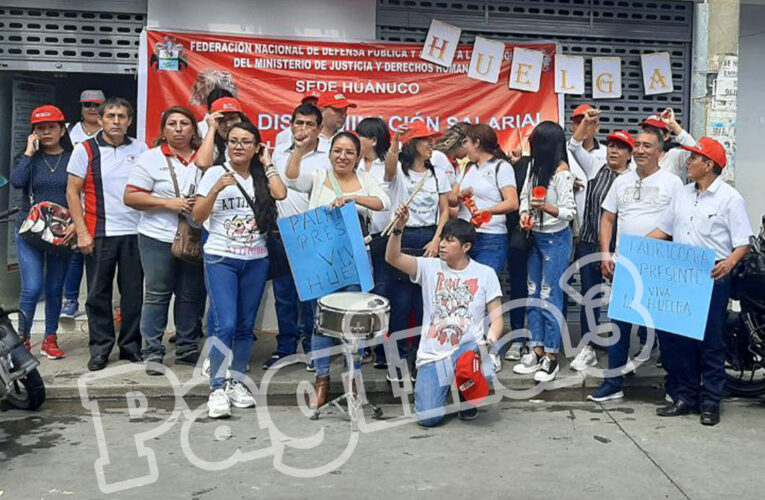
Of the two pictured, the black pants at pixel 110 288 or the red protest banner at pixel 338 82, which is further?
the red protest banner at pixel 338 82

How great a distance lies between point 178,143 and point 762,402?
4692mm

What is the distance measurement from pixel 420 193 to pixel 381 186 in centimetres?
33

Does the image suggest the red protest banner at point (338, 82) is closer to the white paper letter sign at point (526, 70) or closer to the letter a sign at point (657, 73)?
the white paper letter sign at point (526, 70)

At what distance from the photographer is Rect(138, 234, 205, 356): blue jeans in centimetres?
720

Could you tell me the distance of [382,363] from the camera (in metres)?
7.62

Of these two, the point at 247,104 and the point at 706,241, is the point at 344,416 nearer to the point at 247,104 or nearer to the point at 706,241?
the point at 706,241

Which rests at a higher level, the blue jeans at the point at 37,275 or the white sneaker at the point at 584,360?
the blue jeans at the point at 37,275

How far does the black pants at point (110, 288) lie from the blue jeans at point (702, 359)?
13.0ft

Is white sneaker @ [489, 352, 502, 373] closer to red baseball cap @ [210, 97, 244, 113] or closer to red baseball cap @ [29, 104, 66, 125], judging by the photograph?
red baseball cap @ [210, 97, 244, 113]

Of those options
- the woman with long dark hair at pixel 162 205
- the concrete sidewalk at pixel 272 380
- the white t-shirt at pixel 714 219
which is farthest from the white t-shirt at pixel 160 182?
the white t-shirt at pixel 714 219

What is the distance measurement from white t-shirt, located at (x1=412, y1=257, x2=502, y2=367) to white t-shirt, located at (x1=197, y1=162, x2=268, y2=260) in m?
1.17

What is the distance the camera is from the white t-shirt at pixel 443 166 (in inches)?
292

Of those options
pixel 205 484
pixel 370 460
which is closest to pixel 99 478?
pixel 205 484

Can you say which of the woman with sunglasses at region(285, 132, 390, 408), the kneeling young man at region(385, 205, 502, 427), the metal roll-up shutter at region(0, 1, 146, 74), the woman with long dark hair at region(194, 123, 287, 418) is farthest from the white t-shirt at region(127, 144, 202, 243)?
the metal roll-up shutter at region(0, 1, 146, 74)
